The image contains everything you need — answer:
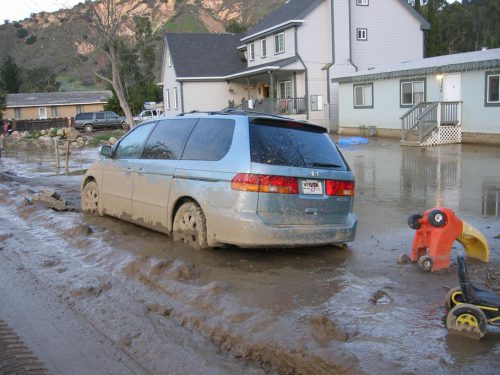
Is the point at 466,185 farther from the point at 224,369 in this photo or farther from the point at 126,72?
the point at 126,72

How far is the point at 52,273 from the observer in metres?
6.46

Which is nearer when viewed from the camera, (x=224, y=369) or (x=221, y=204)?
(x=224, y=369)

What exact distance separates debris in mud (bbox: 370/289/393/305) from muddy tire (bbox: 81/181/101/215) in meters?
5.34

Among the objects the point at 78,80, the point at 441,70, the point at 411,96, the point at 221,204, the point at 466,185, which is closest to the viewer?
the point at 221,204

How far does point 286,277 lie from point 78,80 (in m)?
113

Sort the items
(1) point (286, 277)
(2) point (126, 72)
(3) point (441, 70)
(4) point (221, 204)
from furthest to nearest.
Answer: (2) point (126, 72), (3) point (441, 70), (4) point (221, 204), (1) point (286, 277)

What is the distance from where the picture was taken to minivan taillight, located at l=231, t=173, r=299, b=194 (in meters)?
6.10

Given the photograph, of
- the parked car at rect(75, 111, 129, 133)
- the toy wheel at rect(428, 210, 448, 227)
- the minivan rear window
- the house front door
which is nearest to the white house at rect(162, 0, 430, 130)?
the parked car at rect(75, 111, 129, 133)

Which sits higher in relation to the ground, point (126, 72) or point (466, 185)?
point (126, 72)

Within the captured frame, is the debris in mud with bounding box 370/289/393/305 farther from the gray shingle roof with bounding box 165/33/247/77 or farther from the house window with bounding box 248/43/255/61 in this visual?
the gray shingle roof with bounding box 165/33/247/77

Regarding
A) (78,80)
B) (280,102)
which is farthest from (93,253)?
(78,80)

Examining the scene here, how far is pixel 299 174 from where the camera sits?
20.5 feet

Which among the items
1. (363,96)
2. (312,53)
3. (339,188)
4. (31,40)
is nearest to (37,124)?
(312,53)

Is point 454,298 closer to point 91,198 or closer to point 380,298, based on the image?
point 380,298
